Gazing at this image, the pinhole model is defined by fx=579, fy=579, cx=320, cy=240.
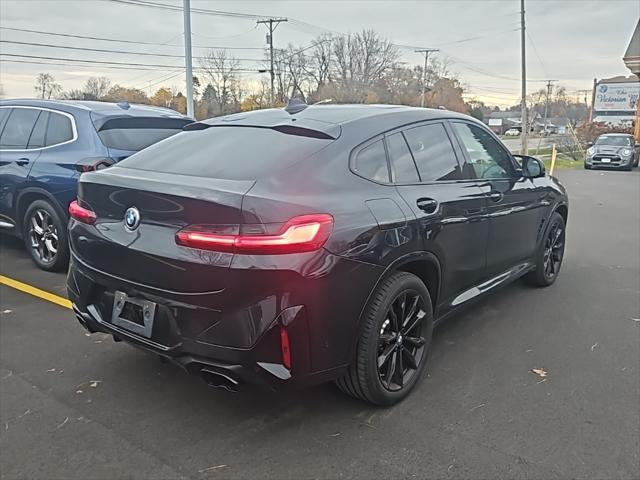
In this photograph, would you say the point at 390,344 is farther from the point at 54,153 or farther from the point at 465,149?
the point at 54,153

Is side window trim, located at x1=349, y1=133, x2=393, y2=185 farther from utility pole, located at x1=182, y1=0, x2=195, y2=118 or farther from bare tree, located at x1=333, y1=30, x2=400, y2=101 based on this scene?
bare tree, located at x1=333, y1=30, x2=400, y2=101

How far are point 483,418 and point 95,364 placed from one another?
2403 mm

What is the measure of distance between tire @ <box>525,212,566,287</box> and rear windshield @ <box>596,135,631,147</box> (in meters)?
21.5

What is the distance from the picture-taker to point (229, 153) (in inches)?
125

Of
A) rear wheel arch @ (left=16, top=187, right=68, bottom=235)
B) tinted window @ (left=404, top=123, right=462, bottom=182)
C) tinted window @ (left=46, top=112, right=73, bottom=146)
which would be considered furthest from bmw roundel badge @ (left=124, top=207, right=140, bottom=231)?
tinted window @ (left=46, top=112, right=73, bottom=146)

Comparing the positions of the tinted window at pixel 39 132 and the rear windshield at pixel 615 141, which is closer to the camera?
the tinted window at pixel 39 132

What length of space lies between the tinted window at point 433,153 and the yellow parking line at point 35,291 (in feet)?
10.2

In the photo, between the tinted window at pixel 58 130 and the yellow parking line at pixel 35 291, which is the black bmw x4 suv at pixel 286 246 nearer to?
the yellow parking line at pixel 35 291

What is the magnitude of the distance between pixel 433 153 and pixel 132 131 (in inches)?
130

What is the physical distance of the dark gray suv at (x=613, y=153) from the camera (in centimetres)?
2366

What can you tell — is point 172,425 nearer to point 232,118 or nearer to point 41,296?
point 232,118

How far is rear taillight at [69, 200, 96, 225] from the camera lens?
3.09 metres

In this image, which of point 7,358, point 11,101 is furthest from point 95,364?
point 11,101

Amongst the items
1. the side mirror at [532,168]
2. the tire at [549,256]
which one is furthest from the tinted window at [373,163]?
the tire at [549,256]
